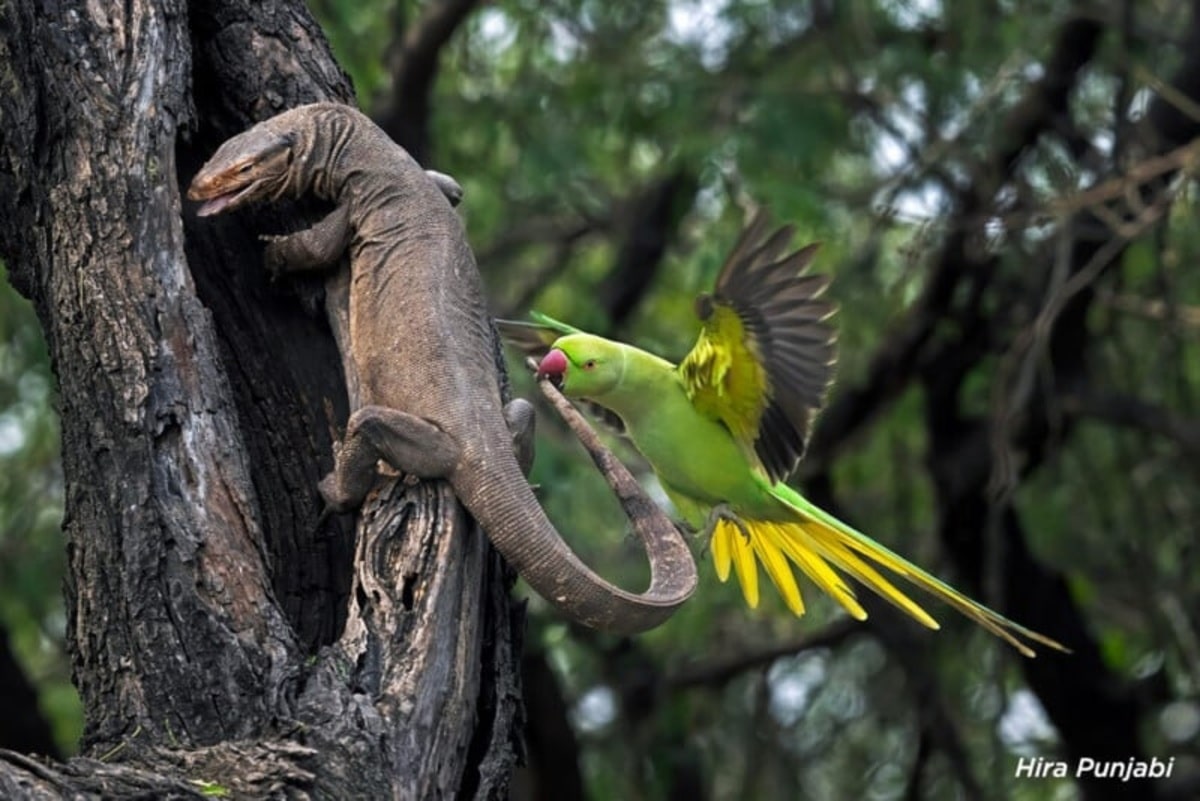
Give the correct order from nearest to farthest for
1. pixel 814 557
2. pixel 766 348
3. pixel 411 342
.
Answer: pixel 411 342 < pixel 766 348 < pixel 814 557

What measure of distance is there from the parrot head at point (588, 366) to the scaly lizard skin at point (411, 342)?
1.99ft

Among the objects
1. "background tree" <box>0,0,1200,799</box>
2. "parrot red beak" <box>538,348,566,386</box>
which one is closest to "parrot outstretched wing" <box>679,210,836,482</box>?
"parrot red beak" <box>538,348,566,386</box>

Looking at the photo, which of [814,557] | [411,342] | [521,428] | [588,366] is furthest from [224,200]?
[814,557]

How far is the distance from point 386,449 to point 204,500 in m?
0.56

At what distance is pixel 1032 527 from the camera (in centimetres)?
1186

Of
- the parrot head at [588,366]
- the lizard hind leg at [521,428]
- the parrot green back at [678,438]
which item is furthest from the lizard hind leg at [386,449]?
the parrot green back at [678,438]

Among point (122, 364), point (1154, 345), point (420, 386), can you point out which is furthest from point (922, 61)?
point (122, 364)

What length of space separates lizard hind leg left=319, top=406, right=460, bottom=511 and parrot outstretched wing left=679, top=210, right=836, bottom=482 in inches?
56.2

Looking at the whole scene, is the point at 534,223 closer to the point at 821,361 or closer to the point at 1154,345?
the point at 1154,345

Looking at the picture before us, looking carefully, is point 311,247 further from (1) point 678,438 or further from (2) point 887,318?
(2) point 887,318

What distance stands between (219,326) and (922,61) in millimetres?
5937

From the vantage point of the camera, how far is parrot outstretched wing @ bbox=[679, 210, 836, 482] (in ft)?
21.7

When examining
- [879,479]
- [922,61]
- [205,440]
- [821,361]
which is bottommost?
[879,479]

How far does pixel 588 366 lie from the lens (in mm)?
6578
